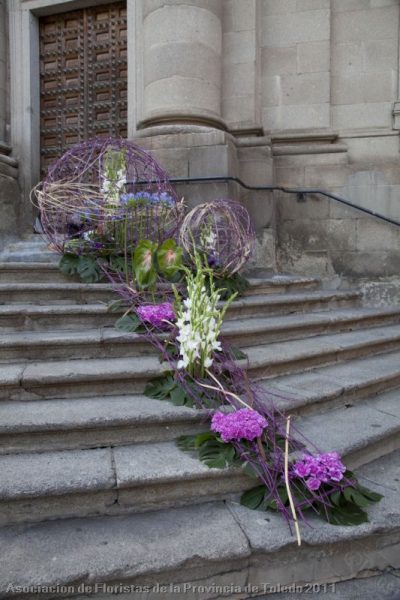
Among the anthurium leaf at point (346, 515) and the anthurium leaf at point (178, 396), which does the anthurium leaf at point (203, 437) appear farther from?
the anthurium leaf at point (346, 515)

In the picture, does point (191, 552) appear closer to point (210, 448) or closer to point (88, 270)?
point (210, 448)

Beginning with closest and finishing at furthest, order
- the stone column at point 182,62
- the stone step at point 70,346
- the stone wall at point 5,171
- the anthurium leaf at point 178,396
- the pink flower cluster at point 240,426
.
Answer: the pink flower cluster at point 240,426, the anthurium leaf at point 178,396, the stone step at point 70,346, the stone column at point 182,62, the stone wall at point 5,171

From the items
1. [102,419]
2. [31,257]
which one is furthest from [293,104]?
[102,419]

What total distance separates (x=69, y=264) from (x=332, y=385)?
8.49 ft

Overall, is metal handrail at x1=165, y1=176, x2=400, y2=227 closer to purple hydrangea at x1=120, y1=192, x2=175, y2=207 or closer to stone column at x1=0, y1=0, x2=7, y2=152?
purple hydrangea at x1=120, y1=192, x2=175, y2=207

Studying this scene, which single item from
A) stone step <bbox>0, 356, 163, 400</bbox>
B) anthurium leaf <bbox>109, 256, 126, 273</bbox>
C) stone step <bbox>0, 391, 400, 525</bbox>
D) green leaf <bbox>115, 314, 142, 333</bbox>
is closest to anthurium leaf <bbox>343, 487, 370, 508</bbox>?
stone step <bbox>0, 391, 400, 525</bbox>

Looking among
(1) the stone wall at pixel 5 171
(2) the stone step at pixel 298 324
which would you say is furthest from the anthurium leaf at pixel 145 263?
(1) the stone wall at pixel 5 171

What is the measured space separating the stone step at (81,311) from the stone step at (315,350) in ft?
1.65

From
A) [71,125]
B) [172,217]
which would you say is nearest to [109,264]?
[172,217]

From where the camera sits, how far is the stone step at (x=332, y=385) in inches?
110

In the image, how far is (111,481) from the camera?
1966mm

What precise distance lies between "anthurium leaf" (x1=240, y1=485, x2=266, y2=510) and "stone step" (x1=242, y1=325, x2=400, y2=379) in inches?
40.5

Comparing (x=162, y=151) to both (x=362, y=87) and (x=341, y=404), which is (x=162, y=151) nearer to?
(x=362, y=87)

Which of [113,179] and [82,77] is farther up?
[82,77]
